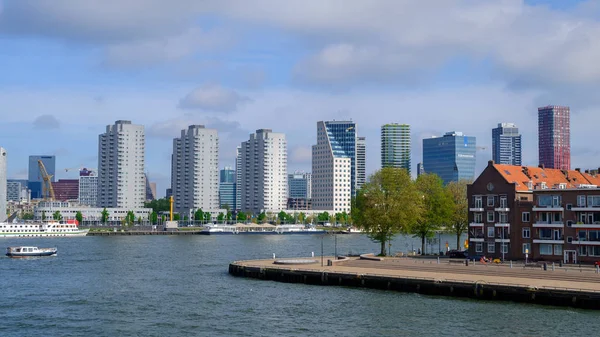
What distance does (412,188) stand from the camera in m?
130

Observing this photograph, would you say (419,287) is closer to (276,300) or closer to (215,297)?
(276,300)

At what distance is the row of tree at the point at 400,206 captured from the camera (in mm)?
127438

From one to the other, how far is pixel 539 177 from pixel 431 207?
73.5ft

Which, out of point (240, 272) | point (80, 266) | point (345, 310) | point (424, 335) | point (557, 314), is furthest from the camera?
point (80, 266)

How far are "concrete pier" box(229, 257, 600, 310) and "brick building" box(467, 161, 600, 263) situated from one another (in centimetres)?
1084

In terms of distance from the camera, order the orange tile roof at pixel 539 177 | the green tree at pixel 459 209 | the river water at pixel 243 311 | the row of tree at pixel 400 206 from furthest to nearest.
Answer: the green tree at pixel 459 209, the row of tree at pixel 400 206, the orange tile roof at pixel 539 177, the river water at pixel 243 311

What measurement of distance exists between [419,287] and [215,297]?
26.1m

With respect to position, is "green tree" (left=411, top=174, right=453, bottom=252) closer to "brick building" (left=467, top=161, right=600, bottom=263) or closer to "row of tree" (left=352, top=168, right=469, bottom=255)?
"row of tree" (left=352, top=168, right=469, bottom=255)

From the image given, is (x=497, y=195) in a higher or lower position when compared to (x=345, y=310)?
higher

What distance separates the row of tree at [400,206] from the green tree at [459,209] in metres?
2.54

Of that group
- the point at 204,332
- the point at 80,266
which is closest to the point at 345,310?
the point at 204,332

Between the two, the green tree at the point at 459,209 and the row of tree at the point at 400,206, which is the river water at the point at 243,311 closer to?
the row of tree at the point at 400,206

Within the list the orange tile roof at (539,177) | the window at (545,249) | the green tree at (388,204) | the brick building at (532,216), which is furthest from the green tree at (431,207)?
the window at (545,249)

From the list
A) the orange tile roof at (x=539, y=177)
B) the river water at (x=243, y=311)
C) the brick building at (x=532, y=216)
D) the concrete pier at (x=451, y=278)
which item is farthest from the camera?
the orange tile roof at (x=539, y=177)
